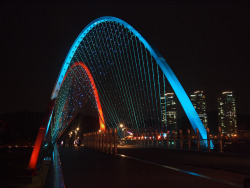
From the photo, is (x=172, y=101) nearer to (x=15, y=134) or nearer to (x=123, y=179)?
→ (x=15, y=134)

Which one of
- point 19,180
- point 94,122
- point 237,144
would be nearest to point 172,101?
point 94,122

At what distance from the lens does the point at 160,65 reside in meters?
27.7

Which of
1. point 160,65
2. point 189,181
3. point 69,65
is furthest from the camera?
point 69,65

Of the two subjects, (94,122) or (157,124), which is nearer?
(157,124)

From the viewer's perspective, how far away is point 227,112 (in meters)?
115

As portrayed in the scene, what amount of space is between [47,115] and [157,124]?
12.2 m

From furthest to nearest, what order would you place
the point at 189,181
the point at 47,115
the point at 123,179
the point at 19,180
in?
1. the point at 47,115
2. the point at 19,180
3. the point at 123,179
4. the point at 189,181

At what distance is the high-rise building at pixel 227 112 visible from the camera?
108 m

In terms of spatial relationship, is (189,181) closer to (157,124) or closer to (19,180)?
(19,180)

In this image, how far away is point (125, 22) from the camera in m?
30.0

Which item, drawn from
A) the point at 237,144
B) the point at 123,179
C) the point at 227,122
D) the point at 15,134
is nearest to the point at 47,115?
the point at 237,144

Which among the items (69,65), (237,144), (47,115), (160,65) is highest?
(69,65)

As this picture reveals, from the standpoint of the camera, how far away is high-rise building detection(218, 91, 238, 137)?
10844 cm

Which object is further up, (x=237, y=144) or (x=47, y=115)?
(x=47, y=115)
